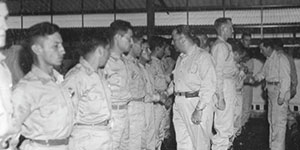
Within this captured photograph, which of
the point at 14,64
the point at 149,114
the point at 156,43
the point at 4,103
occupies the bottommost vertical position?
the point at 149,114

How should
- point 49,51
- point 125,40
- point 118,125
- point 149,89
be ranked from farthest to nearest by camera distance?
1. point 149,89
2. point 125,40
3. point 118,125
4. point 49,51

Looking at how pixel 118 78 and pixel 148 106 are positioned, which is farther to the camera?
pixel 148 106

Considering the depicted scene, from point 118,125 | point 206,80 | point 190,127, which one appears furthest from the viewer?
point 190,127

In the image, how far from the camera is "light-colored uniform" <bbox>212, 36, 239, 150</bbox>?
6871mm

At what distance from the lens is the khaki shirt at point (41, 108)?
129 inches

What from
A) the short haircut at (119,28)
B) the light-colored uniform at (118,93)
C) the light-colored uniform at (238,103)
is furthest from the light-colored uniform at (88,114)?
the light-colored uniform at (238,103)

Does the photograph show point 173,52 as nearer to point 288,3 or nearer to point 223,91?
point 288,3

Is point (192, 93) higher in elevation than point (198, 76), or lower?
lower

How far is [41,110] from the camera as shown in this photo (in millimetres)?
3393

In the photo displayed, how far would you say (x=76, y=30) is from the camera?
10.9 m

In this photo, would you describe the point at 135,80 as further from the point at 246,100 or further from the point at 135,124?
the point at 246,100

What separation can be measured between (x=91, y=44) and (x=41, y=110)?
1.23 meters

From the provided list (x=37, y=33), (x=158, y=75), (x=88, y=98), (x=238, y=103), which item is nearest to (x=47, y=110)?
(x=37, y=33)

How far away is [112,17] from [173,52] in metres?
1.62
